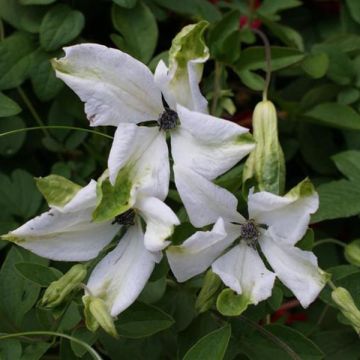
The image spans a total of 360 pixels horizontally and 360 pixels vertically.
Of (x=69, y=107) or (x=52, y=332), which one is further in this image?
(x=69, y=107)

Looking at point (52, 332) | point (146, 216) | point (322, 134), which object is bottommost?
point (322, 134)

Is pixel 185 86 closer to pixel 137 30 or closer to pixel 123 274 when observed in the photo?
pixel 123 274

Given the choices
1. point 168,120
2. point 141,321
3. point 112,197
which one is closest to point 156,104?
point 168,120

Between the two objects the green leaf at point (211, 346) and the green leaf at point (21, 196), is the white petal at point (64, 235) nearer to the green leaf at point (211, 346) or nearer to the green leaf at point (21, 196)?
the green leaf at point (211, 346)

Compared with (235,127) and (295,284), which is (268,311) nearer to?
(295,284)

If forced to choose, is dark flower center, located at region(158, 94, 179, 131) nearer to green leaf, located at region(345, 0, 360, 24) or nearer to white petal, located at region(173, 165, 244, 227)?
white petal, located at region(173, 165, 244, 227)

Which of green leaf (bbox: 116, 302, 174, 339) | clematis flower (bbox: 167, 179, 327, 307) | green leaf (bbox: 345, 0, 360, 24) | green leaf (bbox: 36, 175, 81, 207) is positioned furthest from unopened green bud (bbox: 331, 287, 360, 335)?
green leaf (bbox: 345, 0, 360, 24)

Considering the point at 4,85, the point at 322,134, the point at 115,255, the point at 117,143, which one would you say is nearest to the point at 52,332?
the point at 115,255
